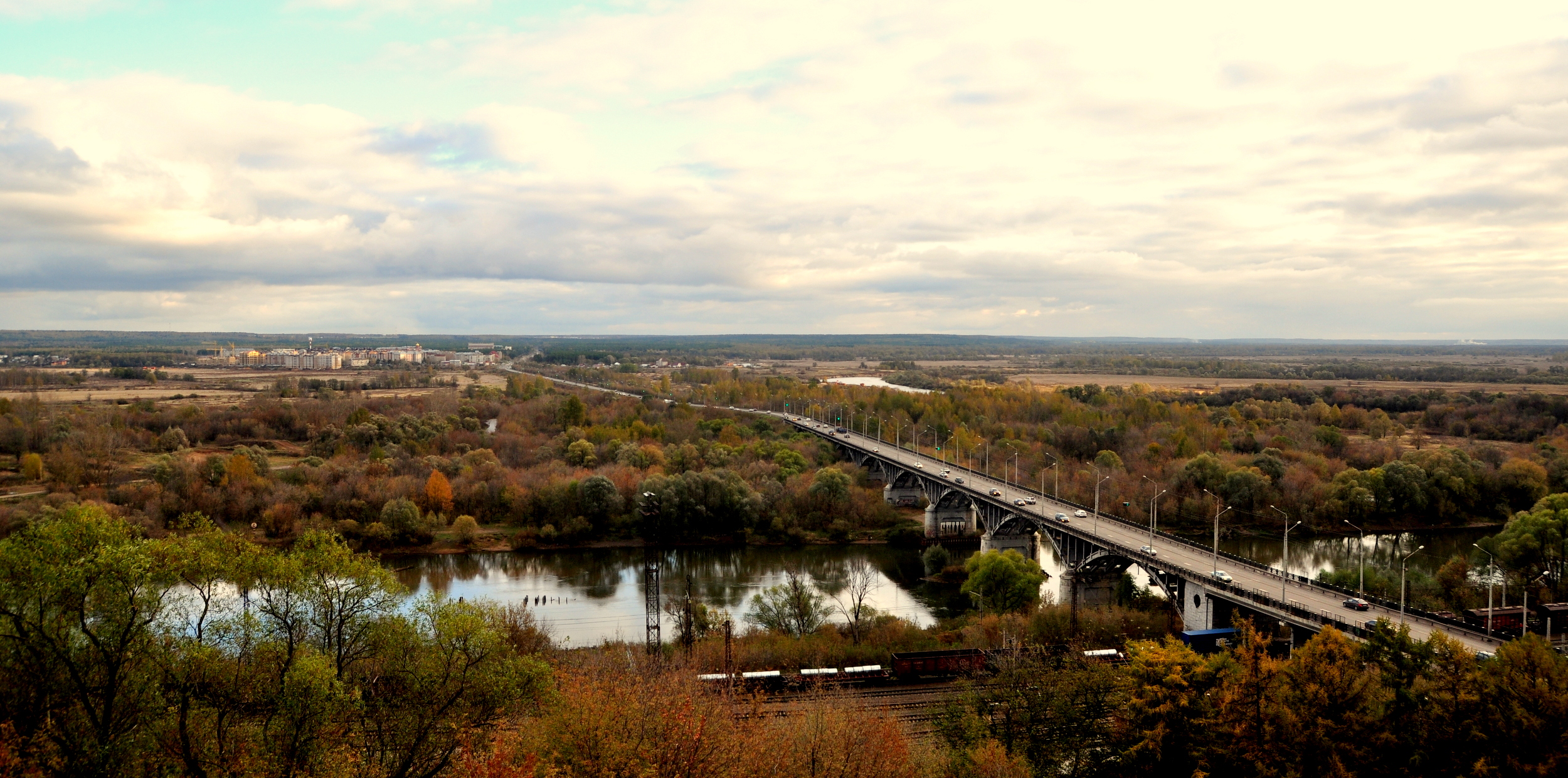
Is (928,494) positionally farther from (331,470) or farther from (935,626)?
(331,470)

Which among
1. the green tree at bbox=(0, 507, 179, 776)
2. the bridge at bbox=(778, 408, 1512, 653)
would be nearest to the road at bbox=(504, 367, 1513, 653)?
the bridge at bbox=(778, 408, 1512, 653)

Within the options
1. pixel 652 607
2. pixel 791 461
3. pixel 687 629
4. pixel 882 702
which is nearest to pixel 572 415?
pixel 791 461

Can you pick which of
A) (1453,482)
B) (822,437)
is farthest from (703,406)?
(1453,482)

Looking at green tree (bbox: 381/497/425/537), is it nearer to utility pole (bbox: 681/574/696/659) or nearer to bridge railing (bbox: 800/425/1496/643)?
utility pole (bbox: 681/574/696/659)

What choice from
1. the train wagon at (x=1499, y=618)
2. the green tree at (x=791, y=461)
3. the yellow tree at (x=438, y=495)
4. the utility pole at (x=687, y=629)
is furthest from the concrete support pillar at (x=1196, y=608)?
the yellow tree at (x=438, y=495)

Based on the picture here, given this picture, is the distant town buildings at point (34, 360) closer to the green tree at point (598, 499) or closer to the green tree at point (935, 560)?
the green tree at point (598, 499)
